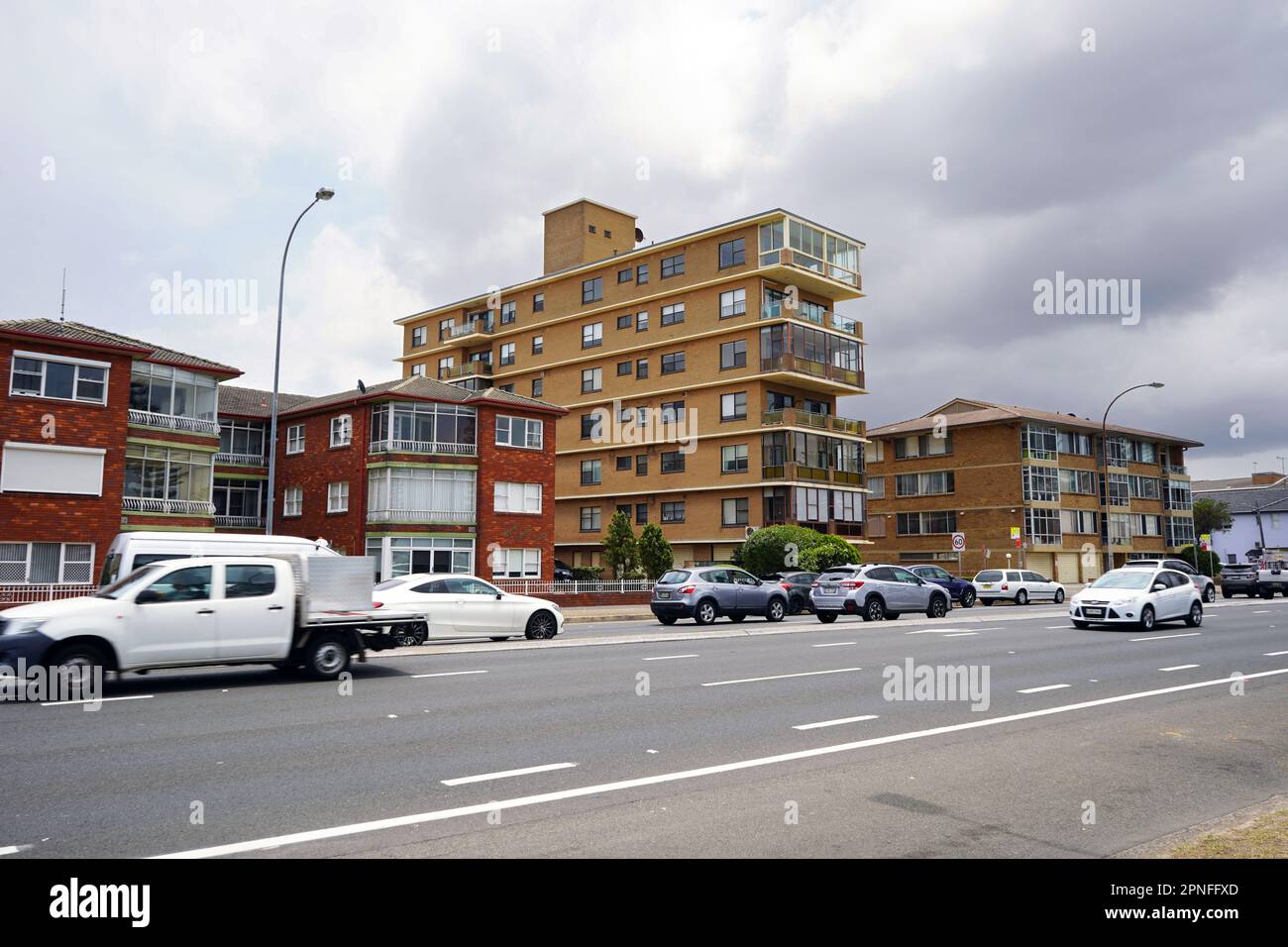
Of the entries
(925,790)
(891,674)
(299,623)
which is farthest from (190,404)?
(925,790)

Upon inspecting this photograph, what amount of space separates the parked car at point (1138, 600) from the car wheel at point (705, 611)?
31.0ft

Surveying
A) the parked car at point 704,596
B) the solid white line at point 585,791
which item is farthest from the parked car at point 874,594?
the solid white line at point 585,791

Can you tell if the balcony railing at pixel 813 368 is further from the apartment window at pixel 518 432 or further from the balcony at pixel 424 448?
the balcony at pixel 424 448

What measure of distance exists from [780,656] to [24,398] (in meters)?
27.2

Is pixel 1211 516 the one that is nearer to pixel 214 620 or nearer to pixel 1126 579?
pixel 1126 579

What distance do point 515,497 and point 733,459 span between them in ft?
51.5

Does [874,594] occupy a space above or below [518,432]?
below

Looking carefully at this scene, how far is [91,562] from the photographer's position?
3072 centimetres

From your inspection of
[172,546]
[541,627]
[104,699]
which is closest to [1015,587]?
[541,627]

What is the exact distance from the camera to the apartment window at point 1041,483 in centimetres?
6128

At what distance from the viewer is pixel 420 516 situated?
4050 centimetres

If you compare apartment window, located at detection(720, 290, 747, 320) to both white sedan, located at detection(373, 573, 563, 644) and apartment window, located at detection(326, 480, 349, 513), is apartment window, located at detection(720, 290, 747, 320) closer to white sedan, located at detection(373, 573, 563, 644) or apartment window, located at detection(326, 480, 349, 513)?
apartment window, located at detection(326, 480, 349, 513)

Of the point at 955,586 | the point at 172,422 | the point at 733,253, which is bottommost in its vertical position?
the point at 955,586

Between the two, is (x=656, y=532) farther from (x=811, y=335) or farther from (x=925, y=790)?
(x=925, y=790)
